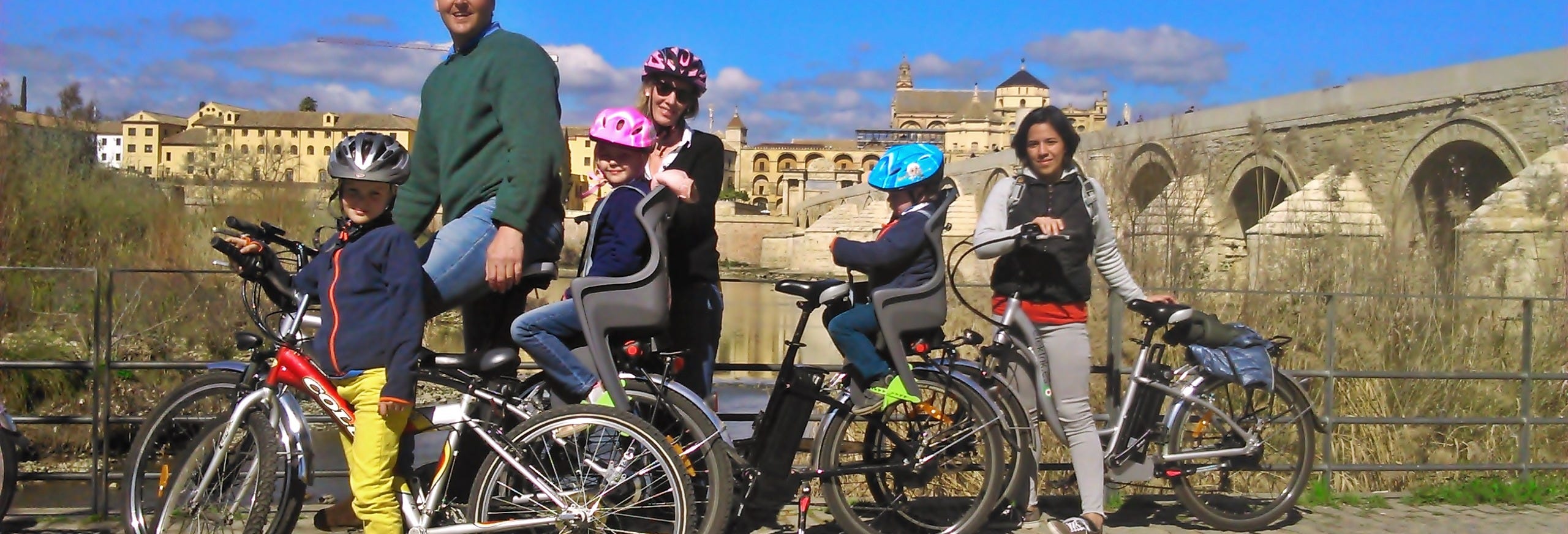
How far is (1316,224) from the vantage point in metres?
8.34

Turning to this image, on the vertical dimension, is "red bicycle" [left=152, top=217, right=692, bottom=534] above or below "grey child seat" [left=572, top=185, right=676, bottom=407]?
below

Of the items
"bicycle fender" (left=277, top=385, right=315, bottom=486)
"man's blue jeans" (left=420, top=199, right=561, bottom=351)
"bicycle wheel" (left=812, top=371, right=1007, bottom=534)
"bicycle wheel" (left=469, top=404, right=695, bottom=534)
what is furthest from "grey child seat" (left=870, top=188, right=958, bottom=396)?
"bicycle fender" (left=277, top=385, right=315, bottom=486)

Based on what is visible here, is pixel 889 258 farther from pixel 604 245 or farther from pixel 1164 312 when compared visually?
pixel 1164 312

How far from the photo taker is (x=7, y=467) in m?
3.83

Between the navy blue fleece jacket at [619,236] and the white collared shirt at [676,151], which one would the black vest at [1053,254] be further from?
the navy blue fleece jacket at [619,236]

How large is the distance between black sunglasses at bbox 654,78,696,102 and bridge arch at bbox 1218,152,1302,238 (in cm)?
868

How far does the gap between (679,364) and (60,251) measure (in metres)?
5.74

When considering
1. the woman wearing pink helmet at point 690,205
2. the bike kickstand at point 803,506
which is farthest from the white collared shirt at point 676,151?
the bike kickstand at point 803,506

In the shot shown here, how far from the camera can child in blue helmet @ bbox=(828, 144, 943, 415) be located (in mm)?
4105

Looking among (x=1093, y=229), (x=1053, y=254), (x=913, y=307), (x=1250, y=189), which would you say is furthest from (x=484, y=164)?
(x=1250, y=189)

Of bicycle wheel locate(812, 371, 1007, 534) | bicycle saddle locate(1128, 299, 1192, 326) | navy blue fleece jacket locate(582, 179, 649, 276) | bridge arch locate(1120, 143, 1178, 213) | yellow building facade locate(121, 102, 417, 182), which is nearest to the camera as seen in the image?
navy blue fleece jacket locate(582, 179, 649, 276)

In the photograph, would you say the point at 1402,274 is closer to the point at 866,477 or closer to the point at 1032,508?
the point at 1032,508

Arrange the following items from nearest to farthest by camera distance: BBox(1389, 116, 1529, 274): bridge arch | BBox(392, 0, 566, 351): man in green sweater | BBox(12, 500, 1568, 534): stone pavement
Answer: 1. BBox(392, 0, 566, 351): man in green sweater
2. BBox(12, 500, 1568, 534): stone pavement
3. BBox(1389, 116, 1529, 274): bridge arch

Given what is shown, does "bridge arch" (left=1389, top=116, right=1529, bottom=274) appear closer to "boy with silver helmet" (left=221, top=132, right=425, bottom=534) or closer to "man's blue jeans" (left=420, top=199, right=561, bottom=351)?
"man's blue jeans" (left=420, top=199, right=561, bottom=351)
